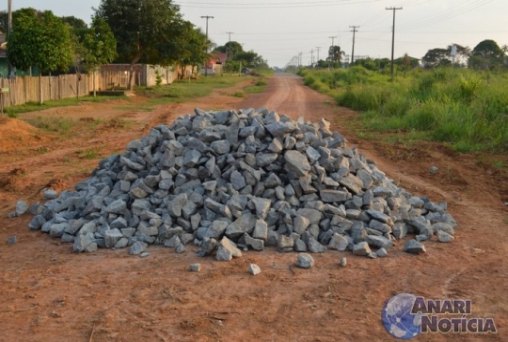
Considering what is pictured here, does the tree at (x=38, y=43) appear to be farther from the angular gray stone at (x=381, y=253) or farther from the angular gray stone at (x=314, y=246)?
the angular gray stone at (x=381, y=253)

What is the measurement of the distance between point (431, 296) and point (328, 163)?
2.37 metres

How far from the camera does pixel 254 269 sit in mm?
5145

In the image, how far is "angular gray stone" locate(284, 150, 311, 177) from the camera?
6422mm

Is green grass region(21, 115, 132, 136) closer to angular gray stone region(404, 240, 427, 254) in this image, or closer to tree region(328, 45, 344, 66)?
angular gray stone region(404, 240, 427, 254)

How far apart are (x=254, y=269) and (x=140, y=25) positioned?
29.4 m

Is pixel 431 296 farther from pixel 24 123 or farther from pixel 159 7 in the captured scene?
pixel 159 7

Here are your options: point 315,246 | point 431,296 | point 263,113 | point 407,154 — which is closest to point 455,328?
point 431,296

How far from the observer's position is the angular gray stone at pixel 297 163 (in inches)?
253

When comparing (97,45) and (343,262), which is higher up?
(97,45)

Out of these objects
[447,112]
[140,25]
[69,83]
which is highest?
[140,25]

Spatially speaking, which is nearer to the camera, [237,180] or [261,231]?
[261,231]

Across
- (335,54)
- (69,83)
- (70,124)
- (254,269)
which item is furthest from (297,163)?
(335,54)

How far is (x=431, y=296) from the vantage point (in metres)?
4.80

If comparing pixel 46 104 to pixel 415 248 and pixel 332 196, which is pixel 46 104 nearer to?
pixel 332 196
